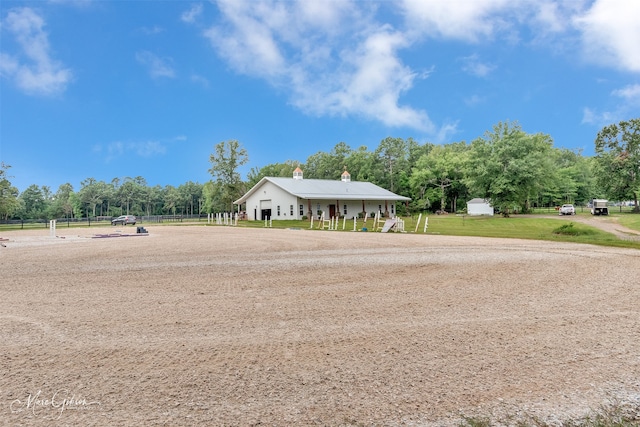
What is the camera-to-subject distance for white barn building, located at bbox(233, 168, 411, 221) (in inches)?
1692

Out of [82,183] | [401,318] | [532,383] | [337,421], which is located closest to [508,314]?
[401,318]

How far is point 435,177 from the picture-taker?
63.0m

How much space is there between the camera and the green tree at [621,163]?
165ft

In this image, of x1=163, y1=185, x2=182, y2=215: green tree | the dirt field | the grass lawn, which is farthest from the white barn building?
x1=163, y1=185, x2=182, y2=215: green tree

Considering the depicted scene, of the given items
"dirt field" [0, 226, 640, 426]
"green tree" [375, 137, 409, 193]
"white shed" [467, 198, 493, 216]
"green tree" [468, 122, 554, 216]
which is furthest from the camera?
"green tree" [375, 137, 409, 193]

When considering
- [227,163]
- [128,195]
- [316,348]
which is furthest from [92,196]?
[316,348]

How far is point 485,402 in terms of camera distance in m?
3.07

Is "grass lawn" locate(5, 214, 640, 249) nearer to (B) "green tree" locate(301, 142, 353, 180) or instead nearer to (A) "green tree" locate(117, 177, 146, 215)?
(B) "green tree" locate(301, 142, 353, 180)

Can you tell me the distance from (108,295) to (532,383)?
6.43m

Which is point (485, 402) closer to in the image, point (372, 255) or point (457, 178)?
point (372, 255)

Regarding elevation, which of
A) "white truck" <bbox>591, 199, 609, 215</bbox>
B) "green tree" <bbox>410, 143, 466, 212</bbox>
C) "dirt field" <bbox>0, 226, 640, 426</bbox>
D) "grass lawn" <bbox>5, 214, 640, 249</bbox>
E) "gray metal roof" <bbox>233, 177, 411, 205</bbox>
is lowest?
"dirt field" <bbox>0, 226, 640, 426</bbox>

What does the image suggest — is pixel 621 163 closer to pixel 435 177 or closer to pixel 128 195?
pixel 435 177

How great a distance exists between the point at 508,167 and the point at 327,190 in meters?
19.7

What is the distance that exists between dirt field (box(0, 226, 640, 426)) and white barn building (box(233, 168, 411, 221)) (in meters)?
33.8
